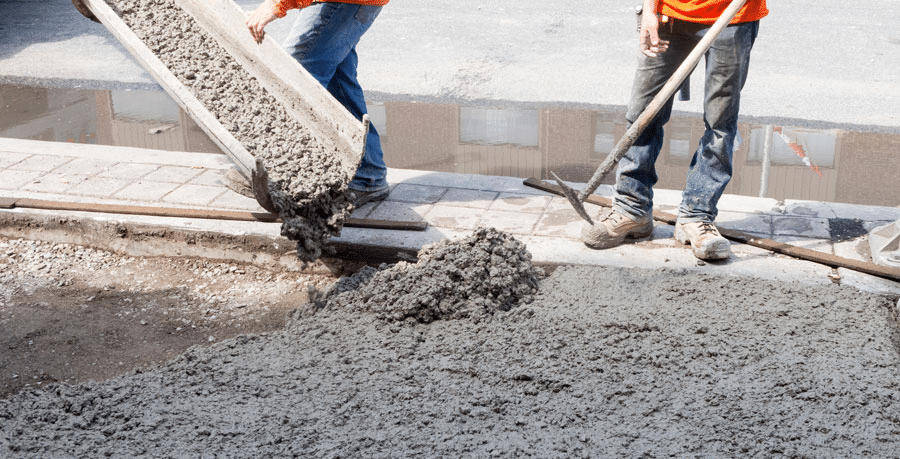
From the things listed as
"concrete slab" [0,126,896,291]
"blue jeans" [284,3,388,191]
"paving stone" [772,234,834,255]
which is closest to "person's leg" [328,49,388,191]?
"blue jeans" [284,3,388,191]

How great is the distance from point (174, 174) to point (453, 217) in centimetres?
188

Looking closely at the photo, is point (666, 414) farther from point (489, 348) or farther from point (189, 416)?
point (189, 416)

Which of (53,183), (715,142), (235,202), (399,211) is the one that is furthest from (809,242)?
(53,183)

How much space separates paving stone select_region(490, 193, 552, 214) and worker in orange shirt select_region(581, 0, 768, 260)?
0.48m

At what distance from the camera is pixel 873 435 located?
2.72m

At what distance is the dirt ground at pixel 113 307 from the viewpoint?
12.6 feet

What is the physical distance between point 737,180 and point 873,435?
12.4 ft

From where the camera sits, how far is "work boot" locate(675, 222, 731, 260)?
160 inches

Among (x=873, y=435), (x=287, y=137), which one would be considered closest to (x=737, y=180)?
(x=287, y=137)

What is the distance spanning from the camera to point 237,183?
4980 millimetres

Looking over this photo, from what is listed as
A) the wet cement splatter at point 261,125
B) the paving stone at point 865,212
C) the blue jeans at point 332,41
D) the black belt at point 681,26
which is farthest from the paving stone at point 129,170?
the paving stone at point 865,212

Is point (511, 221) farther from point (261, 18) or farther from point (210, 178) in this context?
point (210, 178)

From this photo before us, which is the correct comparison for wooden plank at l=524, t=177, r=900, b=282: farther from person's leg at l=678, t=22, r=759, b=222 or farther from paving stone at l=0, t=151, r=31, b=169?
paving stone at l=0, t=151, r=31, b=169

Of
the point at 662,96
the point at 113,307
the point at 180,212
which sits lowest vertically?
the point at 113,307
